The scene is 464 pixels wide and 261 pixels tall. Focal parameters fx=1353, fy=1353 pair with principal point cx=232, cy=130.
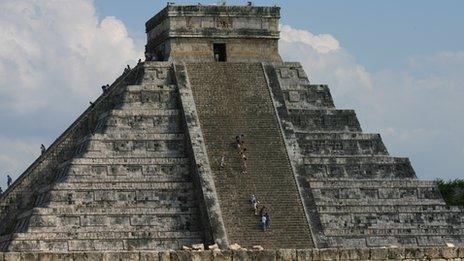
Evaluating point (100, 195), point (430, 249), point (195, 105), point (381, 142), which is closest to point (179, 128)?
point (195, 105)

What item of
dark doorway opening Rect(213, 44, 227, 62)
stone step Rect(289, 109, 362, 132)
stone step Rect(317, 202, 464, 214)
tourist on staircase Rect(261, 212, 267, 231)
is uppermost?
dark doorway opening Rect(213, 44, 227, 62)

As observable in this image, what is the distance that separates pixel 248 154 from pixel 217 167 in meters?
1.28

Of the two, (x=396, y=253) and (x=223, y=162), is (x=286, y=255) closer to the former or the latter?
(x=396, y=253)

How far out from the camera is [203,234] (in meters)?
42.8

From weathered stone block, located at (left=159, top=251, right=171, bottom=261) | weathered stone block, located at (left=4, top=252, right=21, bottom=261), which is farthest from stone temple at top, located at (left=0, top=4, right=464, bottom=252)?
weathered stone block, located at (left=4, top=252, right=21, bottom=261)

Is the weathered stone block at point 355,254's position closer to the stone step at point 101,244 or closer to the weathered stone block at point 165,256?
the weathered stone block at point 165,256

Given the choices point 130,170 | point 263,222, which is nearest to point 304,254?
point 263,222

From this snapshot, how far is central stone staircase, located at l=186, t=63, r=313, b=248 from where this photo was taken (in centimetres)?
4231

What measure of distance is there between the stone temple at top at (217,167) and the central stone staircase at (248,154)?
46 mm

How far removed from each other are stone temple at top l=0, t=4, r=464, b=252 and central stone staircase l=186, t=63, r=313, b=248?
1.8 inches

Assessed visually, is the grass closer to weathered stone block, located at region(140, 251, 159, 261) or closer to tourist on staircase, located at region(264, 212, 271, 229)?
tourist on staircase, located at region(264, 212, 271, 229)

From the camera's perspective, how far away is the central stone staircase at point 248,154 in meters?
42.3

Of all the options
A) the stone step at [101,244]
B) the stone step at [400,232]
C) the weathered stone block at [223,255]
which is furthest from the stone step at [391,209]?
the weathered stone block at [223,255]

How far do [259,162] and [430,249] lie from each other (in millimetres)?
18384
